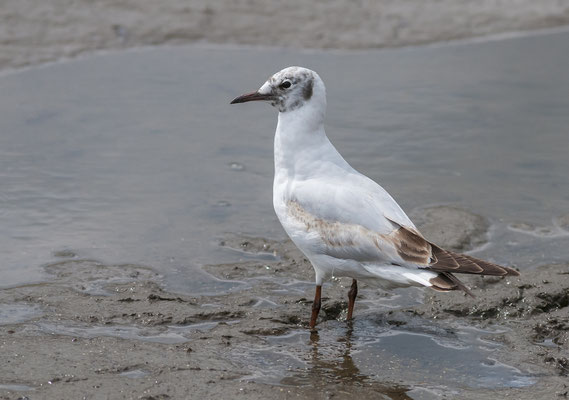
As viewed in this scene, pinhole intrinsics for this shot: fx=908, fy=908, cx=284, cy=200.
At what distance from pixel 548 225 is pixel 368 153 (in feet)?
5.53

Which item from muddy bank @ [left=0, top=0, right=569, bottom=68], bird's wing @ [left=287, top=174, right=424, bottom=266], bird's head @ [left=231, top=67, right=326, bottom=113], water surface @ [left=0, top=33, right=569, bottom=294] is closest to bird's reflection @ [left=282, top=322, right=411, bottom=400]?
bird's wing @ [left=287, top=174, right=424, bottom=266]

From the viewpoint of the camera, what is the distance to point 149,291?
5785mm

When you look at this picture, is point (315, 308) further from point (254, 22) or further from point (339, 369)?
point (254, 22)

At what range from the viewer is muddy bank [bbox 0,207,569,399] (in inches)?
186

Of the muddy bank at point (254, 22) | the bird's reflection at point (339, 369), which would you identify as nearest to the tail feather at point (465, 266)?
the bird's reflection at point (339, 369)

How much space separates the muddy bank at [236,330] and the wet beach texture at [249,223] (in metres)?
0.01

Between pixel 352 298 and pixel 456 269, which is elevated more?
pixel 456 269

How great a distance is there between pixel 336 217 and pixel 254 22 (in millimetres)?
5355

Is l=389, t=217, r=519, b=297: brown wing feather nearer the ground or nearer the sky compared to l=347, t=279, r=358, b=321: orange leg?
nearer the sky

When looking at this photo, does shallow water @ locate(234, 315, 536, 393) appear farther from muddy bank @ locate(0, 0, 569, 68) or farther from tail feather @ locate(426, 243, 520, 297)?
muddy bank @ locate(0, 0, 569, 68)

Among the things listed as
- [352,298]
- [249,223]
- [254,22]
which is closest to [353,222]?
[352,298]

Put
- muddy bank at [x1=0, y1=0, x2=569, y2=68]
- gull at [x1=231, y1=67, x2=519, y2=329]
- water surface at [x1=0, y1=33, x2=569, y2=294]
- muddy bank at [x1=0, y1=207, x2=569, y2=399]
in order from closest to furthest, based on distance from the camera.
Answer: muddy bank at [x1=0, y1=207, x2=569, y2=399] < gull at [x1=231, y1=67, x2=519, y2=329] < water surface at [x1=0, y1=33, x2=569, y2=294] < muddy bank at [x1=0, y1=0, x2=569, y2=68]

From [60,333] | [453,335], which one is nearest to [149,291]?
[60,333]

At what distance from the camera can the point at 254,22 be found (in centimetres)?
1026
